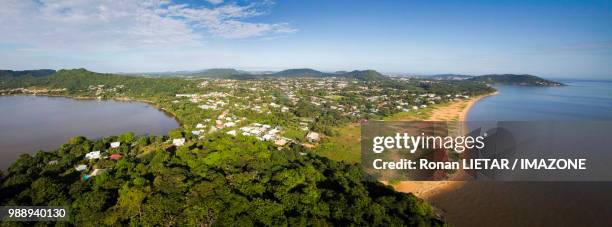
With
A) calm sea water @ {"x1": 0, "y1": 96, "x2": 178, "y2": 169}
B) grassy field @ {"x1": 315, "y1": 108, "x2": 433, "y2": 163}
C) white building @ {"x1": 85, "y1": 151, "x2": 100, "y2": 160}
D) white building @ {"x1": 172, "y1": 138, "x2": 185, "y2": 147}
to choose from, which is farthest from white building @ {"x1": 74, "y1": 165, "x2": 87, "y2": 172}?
grassy field @ {"x1": 315, "y1": 108, "x2": 433, "y2": 163}

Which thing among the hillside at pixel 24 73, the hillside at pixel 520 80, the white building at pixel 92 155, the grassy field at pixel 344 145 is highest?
the hillside at pixel 24 73

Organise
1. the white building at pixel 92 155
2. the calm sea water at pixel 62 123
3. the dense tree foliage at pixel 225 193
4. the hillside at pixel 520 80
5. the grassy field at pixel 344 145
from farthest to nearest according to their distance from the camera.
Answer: the hillside at pixel 520 80
the calm sea water at pixel 62 123
the grassy field at pixel 344 145
the white building at pixel 92 155
the dense tree foliage at pixel 225 193

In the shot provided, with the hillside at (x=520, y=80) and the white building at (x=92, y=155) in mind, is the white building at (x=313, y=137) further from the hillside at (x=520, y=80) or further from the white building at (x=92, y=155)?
the hillside at (x=520, y=80)

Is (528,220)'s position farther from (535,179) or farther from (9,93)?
(9,93)

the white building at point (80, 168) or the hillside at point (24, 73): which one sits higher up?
the hillside at point (24, 73)

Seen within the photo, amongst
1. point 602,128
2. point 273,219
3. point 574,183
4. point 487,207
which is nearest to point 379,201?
point 273,219

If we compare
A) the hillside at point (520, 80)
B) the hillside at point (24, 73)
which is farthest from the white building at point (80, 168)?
the hillside at point (520, 80)
